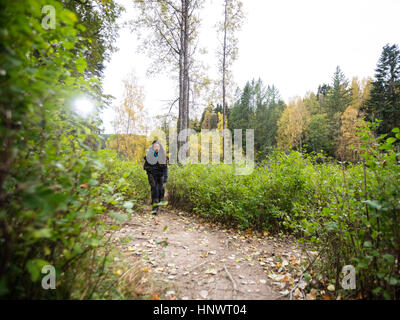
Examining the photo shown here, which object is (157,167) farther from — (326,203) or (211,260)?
(326,203)

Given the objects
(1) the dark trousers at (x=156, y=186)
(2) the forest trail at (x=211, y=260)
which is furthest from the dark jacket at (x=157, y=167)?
(2) the forest trail at (x=211, y=260)

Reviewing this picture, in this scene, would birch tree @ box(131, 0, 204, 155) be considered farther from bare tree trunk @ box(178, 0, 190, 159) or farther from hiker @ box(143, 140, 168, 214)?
hiker @ box(143, 140, 168, 214)

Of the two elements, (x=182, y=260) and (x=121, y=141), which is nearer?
(x=182, y=260)

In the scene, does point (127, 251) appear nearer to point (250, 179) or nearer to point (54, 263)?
point (54, 263)

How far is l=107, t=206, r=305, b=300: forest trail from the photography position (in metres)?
2.12

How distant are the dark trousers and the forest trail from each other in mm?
800

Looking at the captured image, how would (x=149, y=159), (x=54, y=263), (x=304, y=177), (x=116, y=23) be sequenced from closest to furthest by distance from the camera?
(x=54, y=263)
(x=304, y=177)
(x=149, y=159)
(x=116, y=23)

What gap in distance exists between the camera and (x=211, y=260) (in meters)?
2.86

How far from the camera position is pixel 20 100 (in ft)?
2.89

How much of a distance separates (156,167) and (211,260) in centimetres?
298

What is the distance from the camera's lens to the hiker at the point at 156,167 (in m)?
4.91
